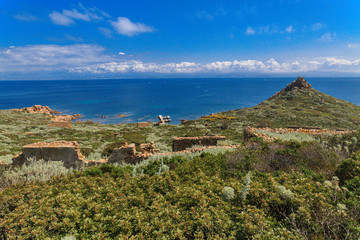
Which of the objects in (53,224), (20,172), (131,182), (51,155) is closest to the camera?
(53,224)

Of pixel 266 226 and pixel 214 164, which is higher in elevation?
pixel 266 226

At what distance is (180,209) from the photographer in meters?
4.00

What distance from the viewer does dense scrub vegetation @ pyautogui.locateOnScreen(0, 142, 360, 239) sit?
3.38 m

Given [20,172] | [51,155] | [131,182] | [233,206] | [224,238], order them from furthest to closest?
[51,155] < [20,172] < [131,182] < [233,206] < [224,238]

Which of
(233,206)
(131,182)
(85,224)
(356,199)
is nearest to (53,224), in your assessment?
(85,224)

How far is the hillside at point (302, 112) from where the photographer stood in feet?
134

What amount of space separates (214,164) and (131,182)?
11.6ft

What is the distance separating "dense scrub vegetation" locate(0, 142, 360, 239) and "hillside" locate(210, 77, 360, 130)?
118 feet

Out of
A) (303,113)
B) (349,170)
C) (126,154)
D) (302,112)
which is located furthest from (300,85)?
(126,154)

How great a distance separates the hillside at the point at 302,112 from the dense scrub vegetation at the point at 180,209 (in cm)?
3602

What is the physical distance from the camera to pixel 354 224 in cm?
334

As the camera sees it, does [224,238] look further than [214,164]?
No

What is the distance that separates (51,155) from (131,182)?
787 centimetres

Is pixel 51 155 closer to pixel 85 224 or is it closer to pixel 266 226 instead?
pixel 85 224
